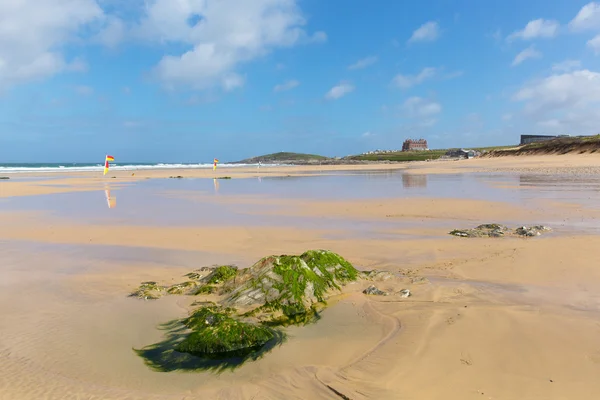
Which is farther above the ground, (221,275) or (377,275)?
(221,275)

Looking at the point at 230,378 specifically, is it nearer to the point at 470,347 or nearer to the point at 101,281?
the point at 470,347

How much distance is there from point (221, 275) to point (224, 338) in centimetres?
237

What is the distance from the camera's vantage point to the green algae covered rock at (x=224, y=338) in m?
4.54

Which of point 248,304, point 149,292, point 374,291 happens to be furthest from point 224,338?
point 374,291

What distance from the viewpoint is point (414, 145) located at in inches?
5778

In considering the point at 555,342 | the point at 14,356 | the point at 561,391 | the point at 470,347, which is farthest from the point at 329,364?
the point at 14,356

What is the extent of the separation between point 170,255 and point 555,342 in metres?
7.65

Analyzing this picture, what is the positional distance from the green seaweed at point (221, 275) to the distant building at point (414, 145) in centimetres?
14547

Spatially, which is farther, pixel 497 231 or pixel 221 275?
pixel 497 231

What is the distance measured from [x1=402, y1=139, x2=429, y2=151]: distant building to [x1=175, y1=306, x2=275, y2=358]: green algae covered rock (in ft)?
484

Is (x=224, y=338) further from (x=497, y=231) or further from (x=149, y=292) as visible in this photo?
(x=497, y=231)

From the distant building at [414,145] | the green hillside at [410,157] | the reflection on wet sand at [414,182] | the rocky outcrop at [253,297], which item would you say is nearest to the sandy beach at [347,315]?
the rocky outcrop at [253,297]

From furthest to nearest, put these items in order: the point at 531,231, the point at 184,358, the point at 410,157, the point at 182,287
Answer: the point at 410,157, the point at 531,231, the point at 182,287, the point at 184,358

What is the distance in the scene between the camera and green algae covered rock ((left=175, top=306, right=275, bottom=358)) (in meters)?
4.54
